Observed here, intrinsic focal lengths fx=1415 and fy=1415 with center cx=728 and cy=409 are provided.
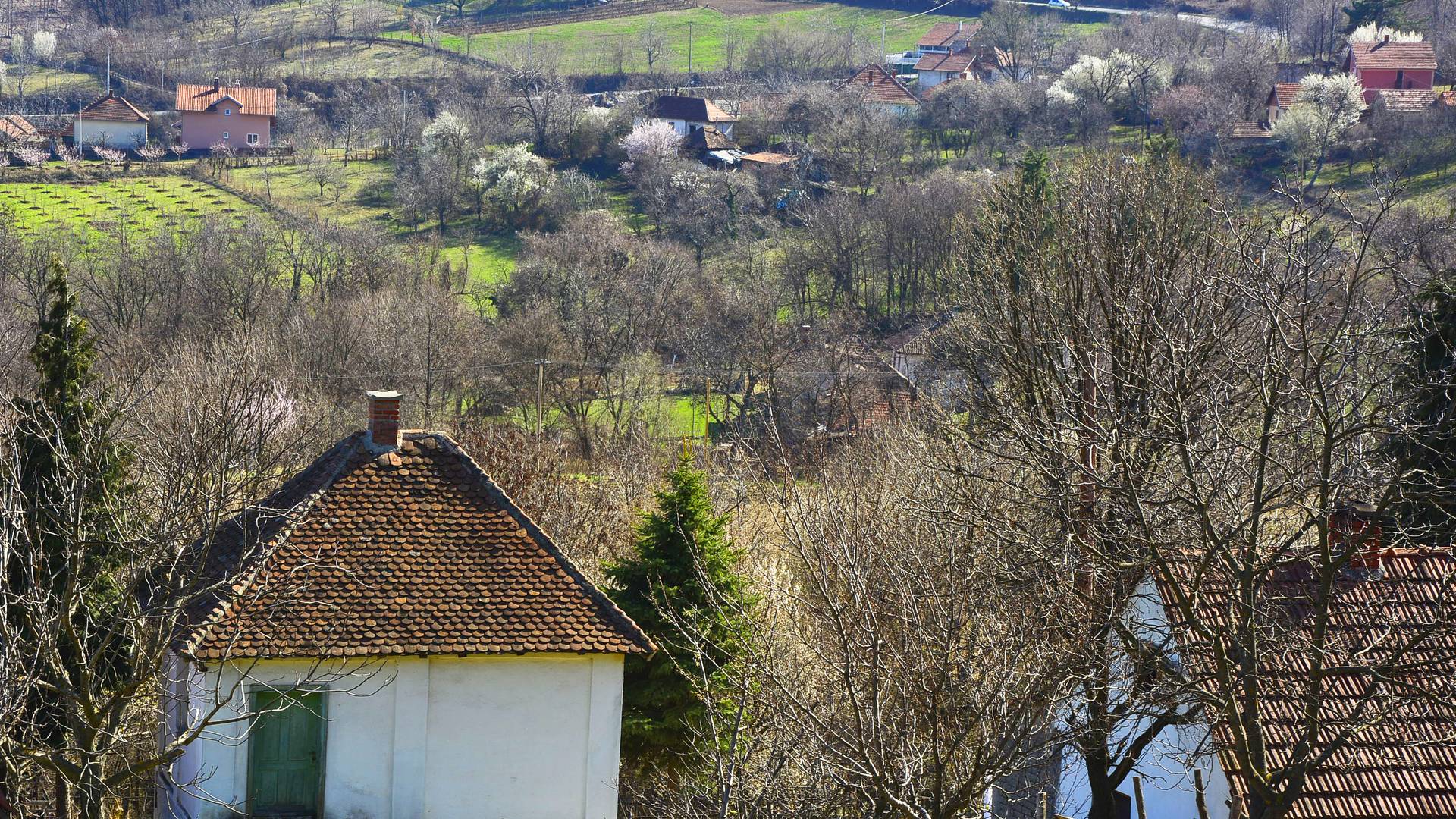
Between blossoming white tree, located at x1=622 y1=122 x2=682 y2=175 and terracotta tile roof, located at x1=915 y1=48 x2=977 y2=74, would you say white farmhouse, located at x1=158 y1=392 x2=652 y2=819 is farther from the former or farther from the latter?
terracotta tile roof, located at x1=915 y1=48 x2=977 y2=74

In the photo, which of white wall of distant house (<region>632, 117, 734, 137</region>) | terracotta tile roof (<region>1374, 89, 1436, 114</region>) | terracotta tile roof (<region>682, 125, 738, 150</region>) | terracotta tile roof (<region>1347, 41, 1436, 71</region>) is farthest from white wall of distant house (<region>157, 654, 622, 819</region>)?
terracotta tile roof (<region>1347, 41, 1436, 71</region>)

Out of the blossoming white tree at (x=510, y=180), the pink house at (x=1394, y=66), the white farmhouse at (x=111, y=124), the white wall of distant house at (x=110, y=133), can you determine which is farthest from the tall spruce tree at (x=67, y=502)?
the pink house at (x=1394, y=66)

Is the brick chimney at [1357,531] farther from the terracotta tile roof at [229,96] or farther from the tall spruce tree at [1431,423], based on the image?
the terracotta tile roof at [229,96]

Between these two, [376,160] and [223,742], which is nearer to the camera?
[223,742]

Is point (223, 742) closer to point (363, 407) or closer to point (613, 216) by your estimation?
point (363, 407)

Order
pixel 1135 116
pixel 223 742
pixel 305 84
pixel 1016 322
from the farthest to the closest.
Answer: pixel 305 84
pixel 1135 116
pixel 1016 322
pixel 223 742

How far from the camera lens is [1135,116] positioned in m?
87.6

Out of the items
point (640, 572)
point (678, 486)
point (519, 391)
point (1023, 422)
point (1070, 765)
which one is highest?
point (1023, 422)

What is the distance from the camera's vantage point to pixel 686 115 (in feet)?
304

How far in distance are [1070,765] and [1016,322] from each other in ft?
19.2

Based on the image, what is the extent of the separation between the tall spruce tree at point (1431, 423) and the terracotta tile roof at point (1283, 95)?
221 feet

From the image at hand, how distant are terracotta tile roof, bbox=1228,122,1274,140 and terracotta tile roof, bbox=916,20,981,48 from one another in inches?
1272

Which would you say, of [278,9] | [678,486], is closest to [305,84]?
[278,9]

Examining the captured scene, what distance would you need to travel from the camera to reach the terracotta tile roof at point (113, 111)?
301 ft
